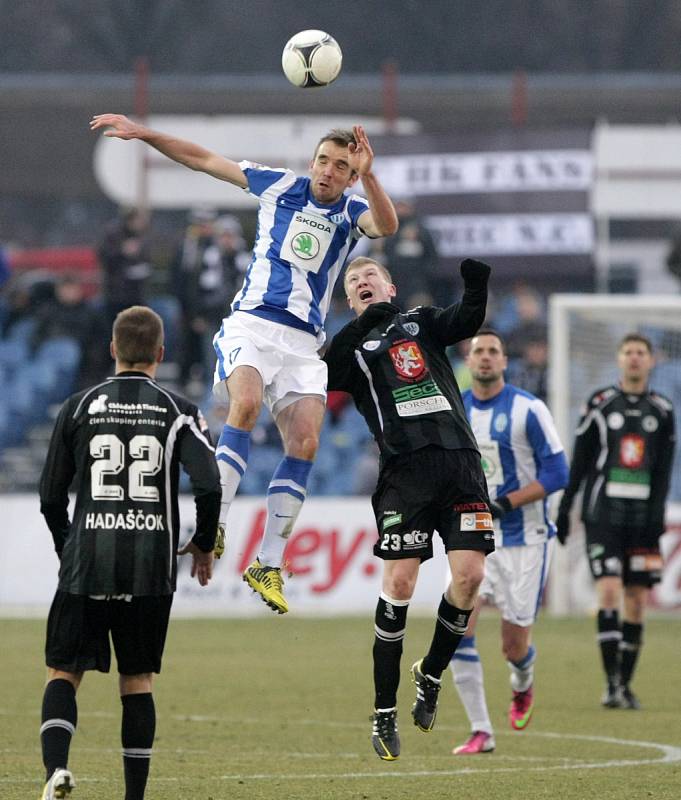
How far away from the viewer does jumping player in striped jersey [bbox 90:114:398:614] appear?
870 centimetres

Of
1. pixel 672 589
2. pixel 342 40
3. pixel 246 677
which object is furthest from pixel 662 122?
pixel 246 677

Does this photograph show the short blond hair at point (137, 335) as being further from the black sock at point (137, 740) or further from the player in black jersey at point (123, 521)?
the black sock at point (137, 740)

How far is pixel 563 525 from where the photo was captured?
12.1 m

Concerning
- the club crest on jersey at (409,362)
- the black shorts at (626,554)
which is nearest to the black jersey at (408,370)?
the club crest on jersey at (409,362)

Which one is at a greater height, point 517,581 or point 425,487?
point 425,487

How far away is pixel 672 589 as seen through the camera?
65.2 feet

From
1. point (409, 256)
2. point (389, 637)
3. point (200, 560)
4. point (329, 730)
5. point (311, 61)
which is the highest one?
point (409, 256)

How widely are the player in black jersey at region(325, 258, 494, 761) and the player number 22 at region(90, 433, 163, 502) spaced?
180cm

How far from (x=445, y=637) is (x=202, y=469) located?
2.08m

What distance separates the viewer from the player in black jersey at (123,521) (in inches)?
275

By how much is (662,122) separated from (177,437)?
26488 millimetres

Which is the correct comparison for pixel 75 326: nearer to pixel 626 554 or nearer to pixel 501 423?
pixel 626 554

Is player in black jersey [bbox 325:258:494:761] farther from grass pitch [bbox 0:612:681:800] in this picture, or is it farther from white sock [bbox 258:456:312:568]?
grass pitch [bbox 0:612:681:800]

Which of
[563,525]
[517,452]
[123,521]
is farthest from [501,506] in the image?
[123,521]
